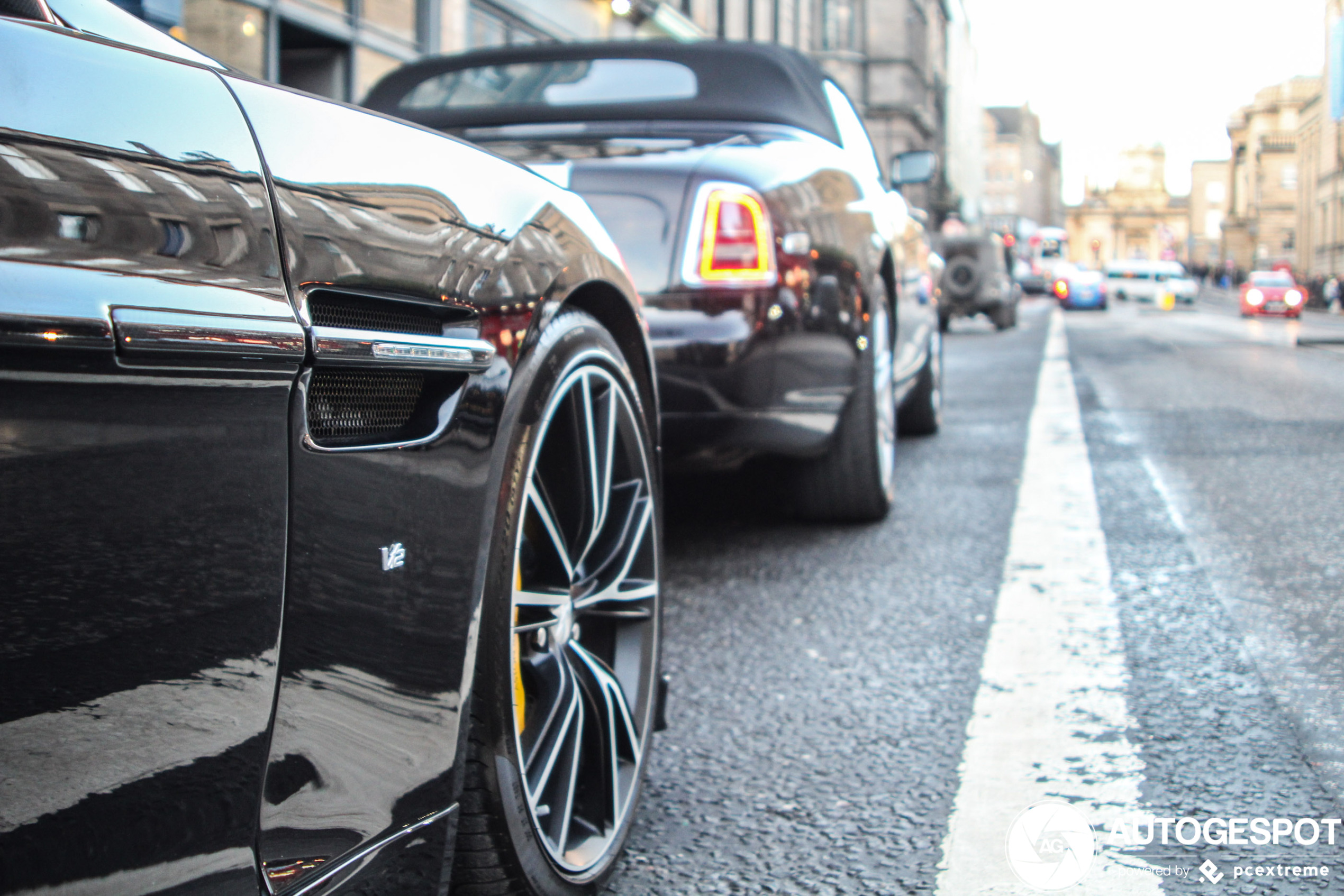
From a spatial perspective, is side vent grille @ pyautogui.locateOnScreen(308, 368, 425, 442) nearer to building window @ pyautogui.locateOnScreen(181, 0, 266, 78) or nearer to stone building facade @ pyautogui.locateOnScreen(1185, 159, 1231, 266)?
building window @ pyautogui.locateOnScreen(181, 0, 266, 78)

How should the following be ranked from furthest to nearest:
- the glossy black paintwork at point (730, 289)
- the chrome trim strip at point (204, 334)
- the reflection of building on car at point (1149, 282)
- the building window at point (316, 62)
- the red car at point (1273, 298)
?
→ the reflection of building on car at point (1149, 282) → the red car at point (1273, 298) → the building window at point (316, 62) → the glossy black paintwork at point (730, 289) → the chrome trim strip at point (204, 334)

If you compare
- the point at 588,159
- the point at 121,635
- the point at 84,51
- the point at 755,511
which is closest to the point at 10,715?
the point at 121,635

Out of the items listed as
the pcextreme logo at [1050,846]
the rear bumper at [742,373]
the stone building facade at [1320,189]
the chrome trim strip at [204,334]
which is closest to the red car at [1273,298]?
the stone building facade at [1320,189]

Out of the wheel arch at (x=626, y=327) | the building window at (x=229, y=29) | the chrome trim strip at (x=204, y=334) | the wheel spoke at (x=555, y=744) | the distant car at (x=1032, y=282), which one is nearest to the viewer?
the chrome trim strip at (x=204, y=334)

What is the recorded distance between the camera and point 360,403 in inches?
53.2

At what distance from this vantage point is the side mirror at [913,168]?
5957 millimetres

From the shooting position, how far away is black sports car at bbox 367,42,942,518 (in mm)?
3680

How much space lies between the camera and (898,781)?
7.42 ft

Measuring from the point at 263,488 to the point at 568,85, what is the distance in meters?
3.77

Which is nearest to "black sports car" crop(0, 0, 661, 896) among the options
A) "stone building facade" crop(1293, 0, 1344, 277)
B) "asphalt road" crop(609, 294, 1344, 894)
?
"asphalt road" crop(609, 294, 1344, 894)

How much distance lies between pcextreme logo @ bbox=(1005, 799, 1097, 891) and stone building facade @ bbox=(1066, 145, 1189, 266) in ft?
572

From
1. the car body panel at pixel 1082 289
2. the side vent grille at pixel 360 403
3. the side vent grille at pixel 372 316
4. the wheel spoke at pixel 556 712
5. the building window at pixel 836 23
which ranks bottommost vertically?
the wheel spoke at pixel 556 712

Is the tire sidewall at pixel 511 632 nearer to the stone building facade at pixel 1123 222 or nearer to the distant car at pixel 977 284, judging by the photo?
the distant car at pixel 977 284

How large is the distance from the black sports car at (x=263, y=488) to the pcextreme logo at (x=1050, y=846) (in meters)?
0.61
